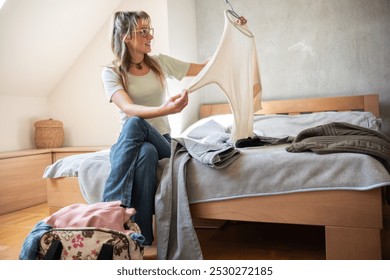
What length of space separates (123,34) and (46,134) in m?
1.52

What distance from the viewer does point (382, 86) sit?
251 centimetres

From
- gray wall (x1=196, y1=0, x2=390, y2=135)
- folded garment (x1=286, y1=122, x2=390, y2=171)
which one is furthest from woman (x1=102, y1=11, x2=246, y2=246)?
gray wall (x1=196, y1=0, x2=390, y2=135)

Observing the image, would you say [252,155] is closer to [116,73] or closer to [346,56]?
[116,73]

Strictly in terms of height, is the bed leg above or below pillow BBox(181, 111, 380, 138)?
below

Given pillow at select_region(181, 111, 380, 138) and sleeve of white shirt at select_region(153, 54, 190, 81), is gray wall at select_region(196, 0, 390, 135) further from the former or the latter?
sleeve of white shirt at select_region(153, 54, 190, 81)

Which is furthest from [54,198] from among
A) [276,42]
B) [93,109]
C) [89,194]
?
[276,42]

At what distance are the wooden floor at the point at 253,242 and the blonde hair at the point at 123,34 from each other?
685 millimetres

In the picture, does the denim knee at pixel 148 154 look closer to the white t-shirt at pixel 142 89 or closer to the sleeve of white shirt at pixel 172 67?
Result: the white t-shirt at pixel 142 89

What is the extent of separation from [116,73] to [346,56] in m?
1.77

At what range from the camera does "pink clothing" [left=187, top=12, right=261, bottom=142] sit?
1517mm

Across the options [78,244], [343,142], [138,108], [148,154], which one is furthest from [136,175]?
[343,142]

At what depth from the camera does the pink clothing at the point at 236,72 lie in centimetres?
152

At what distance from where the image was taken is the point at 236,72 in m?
1.59

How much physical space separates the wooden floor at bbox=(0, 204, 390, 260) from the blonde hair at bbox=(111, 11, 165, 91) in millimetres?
685
